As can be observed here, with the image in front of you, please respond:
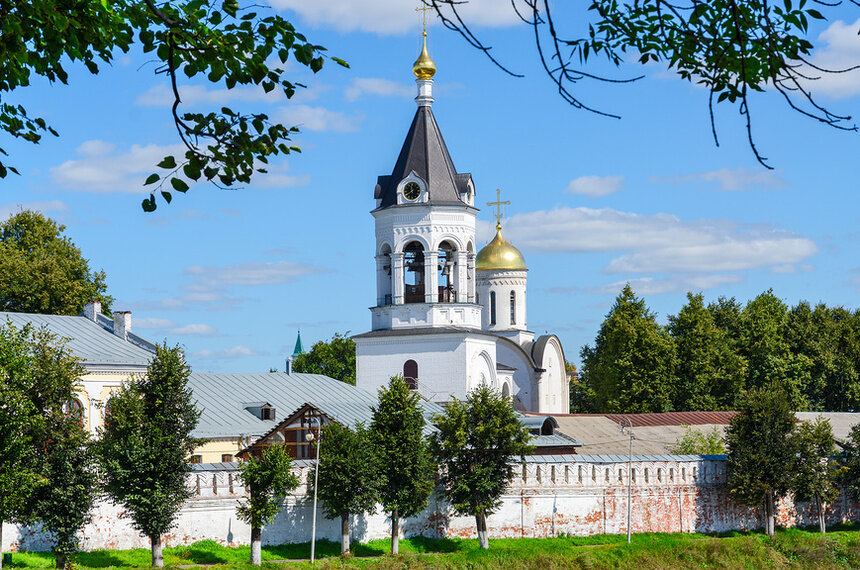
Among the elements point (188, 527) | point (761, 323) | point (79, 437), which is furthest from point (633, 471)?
point (761, 323)

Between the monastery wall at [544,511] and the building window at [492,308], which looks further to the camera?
the building window at [492,308]

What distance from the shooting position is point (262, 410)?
3578 cm

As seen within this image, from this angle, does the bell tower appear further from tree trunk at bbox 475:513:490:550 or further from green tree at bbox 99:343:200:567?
green tree at bbox 99:343:200:567

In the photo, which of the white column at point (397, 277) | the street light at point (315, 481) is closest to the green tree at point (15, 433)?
the street light at point (315, 481)

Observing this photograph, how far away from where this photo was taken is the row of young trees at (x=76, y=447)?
76.3 ft

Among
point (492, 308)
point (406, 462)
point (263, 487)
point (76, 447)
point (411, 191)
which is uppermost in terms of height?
point (411, 191)

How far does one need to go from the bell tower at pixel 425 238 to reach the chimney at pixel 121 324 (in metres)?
8.16

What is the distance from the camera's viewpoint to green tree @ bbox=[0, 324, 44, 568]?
74.1 ft

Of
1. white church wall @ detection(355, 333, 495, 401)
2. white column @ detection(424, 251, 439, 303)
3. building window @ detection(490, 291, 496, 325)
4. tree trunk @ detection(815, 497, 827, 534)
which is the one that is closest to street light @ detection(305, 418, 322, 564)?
white church wall @ detection(355, 333, 495, 401)

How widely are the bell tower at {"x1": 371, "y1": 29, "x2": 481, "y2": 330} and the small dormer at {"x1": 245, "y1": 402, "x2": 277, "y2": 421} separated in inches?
217

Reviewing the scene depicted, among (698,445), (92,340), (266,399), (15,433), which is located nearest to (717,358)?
(698,445)

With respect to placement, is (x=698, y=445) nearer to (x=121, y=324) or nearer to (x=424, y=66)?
(x=424, y=66)

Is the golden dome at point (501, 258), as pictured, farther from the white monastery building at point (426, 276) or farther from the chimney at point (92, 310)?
the chimney at point (92, 310)

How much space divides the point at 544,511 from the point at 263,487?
29.4ft
